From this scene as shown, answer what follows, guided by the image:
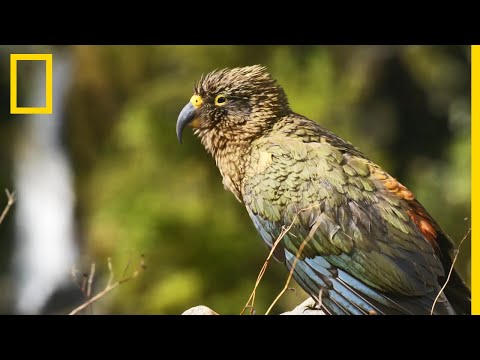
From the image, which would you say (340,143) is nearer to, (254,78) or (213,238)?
(254,78)

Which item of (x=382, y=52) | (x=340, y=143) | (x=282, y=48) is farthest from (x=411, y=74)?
(x=340, y=143)

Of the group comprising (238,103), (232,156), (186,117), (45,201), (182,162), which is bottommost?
(45,201)

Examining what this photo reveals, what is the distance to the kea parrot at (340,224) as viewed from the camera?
237 inches

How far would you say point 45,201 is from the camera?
11516 millimetres

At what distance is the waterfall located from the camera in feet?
34.3

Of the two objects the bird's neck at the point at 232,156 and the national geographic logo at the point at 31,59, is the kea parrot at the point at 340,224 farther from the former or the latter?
the national geographic logo at the point at 31,59

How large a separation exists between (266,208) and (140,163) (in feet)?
12.4

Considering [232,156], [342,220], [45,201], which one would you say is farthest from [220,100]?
[45,201]

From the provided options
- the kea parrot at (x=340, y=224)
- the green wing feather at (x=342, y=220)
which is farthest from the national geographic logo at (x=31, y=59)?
the green wing feather at (x=342, y=220)

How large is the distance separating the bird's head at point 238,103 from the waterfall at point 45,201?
3.69 metres

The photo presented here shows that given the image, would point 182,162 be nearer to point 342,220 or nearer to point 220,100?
point 220,100

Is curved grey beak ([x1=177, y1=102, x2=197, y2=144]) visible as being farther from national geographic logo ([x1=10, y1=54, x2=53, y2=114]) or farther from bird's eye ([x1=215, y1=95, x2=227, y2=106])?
national geographic logo ([x1=10, y1=54, x2=53, y2=114])

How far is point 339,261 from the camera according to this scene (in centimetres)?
607

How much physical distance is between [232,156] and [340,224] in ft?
3.15
